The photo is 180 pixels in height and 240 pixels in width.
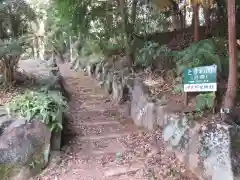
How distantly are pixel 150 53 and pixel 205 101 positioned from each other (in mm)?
2547

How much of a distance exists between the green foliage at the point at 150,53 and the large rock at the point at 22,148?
2781mm

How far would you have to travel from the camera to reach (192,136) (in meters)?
4.48

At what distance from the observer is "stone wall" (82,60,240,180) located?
3852mm

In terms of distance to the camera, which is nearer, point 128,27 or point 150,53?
point 150,53


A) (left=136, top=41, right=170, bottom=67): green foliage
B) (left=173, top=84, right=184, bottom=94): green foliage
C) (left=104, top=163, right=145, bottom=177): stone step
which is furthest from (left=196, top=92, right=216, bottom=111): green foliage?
(left=136, top=41, right=170, bottom=67): green foliage

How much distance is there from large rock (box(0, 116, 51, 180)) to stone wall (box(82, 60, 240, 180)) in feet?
6.27

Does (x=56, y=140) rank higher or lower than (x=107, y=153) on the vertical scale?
higher

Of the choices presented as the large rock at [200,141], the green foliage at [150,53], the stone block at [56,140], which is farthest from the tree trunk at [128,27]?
the stone block at [56,140]

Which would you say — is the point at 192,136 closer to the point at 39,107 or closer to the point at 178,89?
the point at 178,89

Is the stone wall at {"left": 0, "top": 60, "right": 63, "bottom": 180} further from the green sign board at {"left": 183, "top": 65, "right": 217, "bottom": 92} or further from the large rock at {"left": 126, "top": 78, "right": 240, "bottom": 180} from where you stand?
the green sign board at {"left": 183, "top": 65, "right": 217, "bottom": 92}

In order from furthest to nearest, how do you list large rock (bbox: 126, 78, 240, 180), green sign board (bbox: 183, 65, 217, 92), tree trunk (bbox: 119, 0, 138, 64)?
1. tree trunk (bbox: 119, 0, 138, 64)
2. green sign board (bbox: 183, 65, 217, 92)
3. large rock (bbox: 126, 78, 240, 180)

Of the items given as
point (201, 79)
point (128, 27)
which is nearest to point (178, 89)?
point (201, 79)

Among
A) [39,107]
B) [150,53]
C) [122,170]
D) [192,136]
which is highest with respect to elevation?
[150,53]

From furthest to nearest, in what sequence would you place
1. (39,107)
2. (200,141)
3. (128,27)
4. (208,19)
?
(128,27) < (208,19) < (39,107) < (200,141)
